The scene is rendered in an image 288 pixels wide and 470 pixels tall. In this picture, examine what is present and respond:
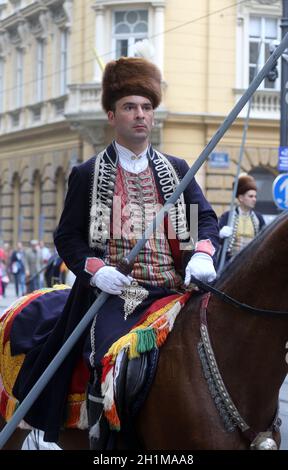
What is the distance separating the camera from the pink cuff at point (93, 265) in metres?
4.63

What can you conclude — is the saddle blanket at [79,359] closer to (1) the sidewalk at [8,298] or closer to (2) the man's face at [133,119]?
(2) the man's face at [133,119]

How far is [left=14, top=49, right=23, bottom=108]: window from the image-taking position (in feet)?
122

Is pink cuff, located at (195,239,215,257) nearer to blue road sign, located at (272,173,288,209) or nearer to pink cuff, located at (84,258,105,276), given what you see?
pink cuff, located at (84,258,105,276)

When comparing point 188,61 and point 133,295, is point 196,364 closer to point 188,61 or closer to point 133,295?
point 133,295

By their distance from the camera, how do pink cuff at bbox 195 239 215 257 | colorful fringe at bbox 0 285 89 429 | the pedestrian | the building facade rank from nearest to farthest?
1. pink cuff at bbox 195 239 215 257
2. colorful fringe at bbox 0 285 89 429
3. the building facade
4. the pedestrian

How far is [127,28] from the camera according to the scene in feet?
96.3

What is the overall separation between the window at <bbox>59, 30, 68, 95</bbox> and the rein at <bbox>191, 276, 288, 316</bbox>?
28.7 metres

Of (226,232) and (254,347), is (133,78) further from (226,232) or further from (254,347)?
(226,232)

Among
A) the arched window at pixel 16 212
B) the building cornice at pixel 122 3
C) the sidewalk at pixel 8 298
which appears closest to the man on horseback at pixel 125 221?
the sidewalk at pixel 8 298

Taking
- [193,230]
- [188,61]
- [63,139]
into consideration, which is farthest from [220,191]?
[193,230]

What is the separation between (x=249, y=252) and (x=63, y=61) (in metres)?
29.8

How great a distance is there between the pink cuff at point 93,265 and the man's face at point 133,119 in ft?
2.08

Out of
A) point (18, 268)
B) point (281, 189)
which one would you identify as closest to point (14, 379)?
point (281, 189)

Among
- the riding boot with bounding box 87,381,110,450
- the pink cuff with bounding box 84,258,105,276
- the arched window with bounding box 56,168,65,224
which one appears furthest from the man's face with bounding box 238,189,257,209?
the arched window with bounding box 56,168,65,224
